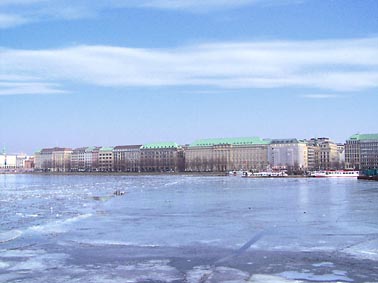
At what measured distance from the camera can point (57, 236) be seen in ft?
48.5

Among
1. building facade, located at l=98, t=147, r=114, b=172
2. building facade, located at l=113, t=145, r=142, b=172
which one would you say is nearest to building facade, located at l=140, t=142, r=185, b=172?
building facade, located at l=113, t=145, r=142, b=172

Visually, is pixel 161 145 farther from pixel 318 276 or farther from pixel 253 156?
pixel 318 276

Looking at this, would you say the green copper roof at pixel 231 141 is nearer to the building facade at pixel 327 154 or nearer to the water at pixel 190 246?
the building facade at pixel 327 154

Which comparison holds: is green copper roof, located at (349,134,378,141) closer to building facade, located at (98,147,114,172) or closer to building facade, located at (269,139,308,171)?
building facade, located at (269,139,308,171)

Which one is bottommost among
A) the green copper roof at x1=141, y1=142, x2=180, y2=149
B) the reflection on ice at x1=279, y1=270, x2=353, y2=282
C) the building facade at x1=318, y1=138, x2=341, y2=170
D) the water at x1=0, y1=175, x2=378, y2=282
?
the reflection on ice at x1=279, y1=270, x2=353, y2=282

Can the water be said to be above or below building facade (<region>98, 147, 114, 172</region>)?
below

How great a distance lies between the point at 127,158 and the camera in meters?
191

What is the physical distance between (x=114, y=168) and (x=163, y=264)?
6599 inches

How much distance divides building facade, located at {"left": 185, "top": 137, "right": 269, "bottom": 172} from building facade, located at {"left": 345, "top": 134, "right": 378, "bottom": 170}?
86.1ft

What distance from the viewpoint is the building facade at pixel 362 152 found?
547 ft

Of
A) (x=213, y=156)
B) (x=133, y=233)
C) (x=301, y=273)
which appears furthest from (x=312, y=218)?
(x=213, y=156)

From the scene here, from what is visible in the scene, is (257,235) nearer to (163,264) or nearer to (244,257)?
(244,257)

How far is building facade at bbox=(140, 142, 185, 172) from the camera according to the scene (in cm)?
16975

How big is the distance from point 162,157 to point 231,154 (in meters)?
24.0
